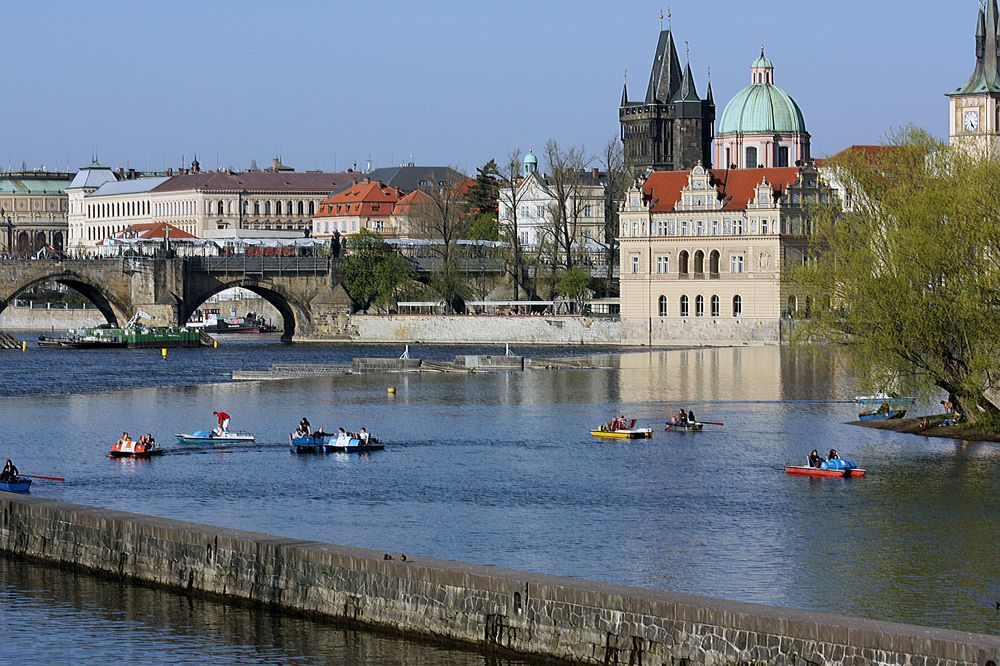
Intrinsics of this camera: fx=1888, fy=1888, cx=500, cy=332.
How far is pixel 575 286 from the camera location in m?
132

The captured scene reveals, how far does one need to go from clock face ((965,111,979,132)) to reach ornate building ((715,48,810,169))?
1764cm

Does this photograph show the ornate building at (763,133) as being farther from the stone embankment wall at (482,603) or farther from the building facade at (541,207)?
the stone embankment wall at (482,603)

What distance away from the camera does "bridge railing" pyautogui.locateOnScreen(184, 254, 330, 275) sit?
140m

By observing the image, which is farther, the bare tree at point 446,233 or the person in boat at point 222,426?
the bare tree at point 446,233

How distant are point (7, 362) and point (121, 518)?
8420 centimetres

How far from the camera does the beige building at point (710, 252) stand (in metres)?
124

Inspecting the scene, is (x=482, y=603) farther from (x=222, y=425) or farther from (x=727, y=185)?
(x=727, y=185)

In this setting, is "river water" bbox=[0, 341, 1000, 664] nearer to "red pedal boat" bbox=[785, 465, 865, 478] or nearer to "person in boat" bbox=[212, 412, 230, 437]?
"red pedal boat" bbox=[785, 465, 865, 478]

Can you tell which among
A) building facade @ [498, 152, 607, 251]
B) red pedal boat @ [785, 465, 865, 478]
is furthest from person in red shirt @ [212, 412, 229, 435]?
building facade @ [498, 152, 607, 251]

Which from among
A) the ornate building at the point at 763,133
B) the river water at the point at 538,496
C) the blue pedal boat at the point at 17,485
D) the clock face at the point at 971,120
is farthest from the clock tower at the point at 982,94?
the blue pedal boat at the point at 17,485

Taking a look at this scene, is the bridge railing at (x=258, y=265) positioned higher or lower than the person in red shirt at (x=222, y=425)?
higher

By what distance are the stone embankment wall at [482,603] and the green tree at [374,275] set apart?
356ft

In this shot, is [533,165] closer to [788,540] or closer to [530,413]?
[530,413]

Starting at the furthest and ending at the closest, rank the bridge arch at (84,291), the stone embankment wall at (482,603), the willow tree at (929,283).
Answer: the bridge arch at (84,291) < the willow tree at (929,283) < the stone embankment wall at (482,603)
